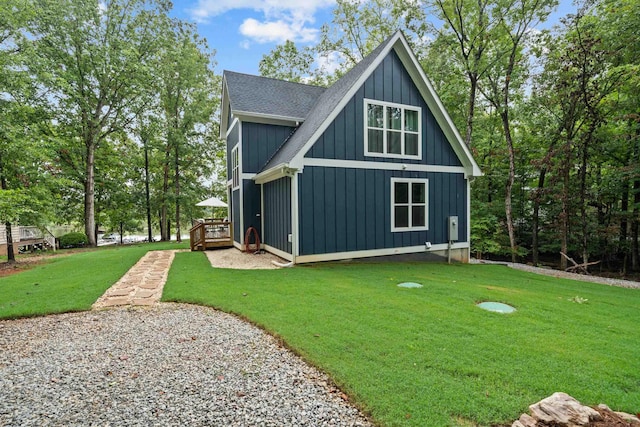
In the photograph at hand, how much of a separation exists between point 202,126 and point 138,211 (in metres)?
7.18

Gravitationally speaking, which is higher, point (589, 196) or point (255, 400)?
point (589, 196)

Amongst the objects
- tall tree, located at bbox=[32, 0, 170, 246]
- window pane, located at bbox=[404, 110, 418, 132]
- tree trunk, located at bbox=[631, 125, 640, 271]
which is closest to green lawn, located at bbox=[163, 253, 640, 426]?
window pane, located at bbox=[404, 110, 418, 132]

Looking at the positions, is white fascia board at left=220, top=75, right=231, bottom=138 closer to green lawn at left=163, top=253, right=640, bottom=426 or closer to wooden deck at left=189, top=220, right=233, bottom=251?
wooden deck at left=189, top=220, right=233, bottom=251

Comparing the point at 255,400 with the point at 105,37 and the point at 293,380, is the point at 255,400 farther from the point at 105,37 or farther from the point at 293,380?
the point at 105,37

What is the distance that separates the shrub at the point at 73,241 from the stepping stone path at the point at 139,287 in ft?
37.6

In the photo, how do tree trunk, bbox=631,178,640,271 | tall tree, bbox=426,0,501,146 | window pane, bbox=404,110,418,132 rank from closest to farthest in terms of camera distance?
1. window pane, bbox=404,110,418,132
2. tree trunk, bbox=631,178,640,271
3. tall tree, bbox=426,0,501,146

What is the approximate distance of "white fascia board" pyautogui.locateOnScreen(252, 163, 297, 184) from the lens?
7.83 meters

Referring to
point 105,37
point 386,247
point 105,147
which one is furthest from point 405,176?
point 105,147

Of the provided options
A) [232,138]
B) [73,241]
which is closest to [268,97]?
[232,138]

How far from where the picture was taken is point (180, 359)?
10.1 feet

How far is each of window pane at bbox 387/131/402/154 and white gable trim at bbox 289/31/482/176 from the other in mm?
1568

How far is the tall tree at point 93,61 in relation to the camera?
48.2 feet

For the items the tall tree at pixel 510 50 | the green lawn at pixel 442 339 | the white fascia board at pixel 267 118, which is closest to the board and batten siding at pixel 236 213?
the white fascia board at pixel 267 118

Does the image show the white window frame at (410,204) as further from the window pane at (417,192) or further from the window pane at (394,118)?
the window pane at (394,118)
